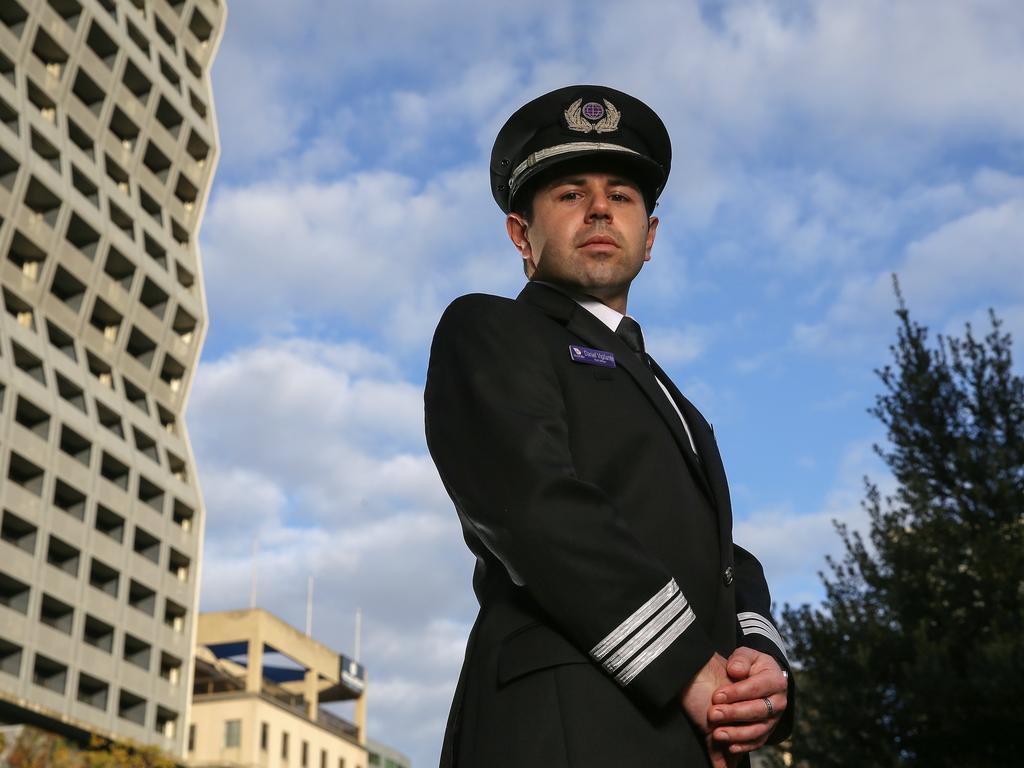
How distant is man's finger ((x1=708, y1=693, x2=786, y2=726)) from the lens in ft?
8.56

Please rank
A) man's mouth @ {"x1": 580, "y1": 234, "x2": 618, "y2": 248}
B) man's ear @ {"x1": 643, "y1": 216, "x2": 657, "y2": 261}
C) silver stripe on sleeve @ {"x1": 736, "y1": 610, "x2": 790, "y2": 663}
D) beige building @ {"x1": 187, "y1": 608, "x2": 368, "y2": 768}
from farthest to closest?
beige building @ {"x1": 187, "y1": 608, "x2": 368, "y2": 768} < man's ear @ {"x1": 643, "y1": 216, "x2": 657, "y2": 261} < man's mouth @ {"x1": 580, "y1": 234, "x2": 618, "y2": 248} < silver stripe on sleeve @ {"x1": 736, "y1": 610, "x2": 790, "y2": 663}

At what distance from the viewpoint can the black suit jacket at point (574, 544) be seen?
2598 mm

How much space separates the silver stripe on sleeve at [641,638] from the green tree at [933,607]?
46.8 feet

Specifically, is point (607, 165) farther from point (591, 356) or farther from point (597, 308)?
point (591, 356)

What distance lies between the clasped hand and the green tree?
14.1 m

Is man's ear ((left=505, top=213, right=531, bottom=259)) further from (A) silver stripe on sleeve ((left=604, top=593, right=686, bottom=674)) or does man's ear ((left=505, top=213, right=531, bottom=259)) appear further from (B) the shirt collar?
(A) silver stripe on sleeve ((left=604, top=593, right=686, bottom=674))

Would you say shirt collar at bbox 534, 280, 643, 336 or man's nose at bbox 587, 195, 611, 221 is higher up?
man's nose at bbox 587, 195, 611, 221

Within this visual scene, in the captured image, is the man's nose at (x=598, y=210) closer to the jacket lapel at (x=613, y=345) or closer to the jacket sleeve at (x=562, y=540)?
the jacket lapel at (x=613, y=345)

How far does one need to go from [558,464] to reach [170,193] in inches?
2350

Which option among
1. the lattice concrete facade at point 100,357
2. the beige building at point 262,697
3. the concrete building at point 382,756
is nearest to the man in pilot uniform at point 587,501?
the lattice concrete facade at point 100,357

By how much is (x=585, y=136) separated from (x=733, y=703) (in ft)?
5.35

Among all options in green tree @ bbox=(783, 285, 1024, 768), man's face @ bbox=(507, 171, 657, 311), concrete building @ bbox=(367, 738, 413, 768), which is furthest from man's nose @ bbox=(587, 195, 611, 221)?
concrete building @ bbox=(367, 738, 413, 768)

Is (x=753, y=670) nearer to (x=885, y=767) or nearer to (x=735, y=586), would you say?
(x=735, y=586)

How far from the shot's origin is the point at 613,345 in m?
3.24
